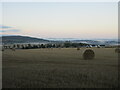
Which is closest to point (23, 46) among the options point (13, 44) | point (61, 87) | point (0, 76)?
point (13, 44)

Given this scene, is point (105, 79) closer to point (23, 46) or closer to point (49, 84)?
point (49, 84)

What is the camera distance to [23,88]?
19.1 feet

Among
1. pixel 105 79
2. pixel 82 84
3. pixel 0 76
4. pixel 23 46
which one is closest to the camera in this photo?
pixel 82 84

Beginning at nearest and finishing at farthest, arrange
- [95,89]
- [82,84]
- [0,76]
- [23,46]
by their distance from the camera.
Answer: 1. [95,89]
2. [82,84]
3. [0,76]
4. [23,46]

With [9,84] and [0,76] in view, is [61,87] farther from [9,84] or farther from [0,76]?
[0,76]

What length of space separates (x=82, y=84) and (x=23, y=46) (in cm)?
2777

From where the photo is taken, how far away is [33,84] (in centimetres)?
627

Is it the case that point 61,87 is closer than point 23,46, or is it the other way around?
point 61,87

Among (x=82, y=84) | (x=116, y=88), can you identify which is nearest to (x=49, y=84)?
(x=82, y=84)

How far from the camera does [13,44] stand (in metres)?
33.3

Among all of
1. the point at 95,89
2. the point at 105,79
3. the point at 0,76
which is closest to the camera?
the point at 95,89

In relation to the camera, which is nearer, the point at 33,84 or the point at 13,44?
the point at 33,84

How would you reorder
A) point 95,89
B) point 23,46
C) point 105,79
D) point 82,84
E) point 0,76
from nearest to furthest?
point 95,89
point 82,84
point 105,79
point 0,76
point 23,46

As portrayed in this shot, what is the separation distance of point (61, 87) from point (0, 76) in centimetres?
272
